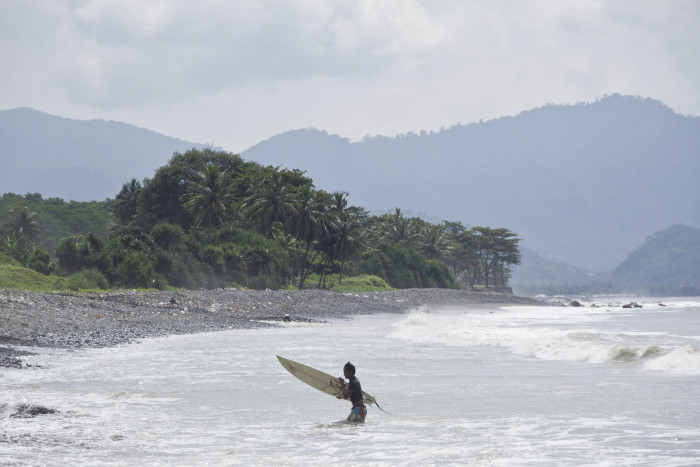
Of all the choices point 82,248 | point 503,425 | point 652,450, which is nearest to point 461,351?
point 503,425

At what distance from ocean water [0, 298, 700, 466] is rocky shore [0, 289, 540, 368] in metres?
1.92

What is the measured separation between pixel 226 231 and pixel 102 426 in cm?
5276

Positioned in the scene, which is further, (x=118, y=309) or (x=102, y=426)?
(x=118, y=309)

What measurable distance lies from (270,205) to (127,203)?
22234 mm

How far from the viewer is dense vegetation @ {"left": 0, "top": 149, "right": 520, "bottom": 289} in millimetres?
49312

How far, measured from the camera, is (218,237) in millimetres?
60938

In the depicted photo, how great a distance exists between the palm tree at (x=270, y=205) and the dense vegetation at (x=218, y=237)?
9cm

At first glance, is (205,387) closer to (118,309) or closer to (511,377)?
(511,377)

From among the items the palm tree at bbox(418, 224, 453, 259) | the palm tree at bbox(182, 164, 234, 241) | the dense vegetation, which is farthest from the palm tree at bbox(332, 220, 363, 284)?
the palm tree at bbox(418, 224, 453, 259)

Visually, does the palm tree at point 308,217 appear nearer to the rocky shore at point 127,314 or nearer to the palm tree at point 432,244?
the rocky shore at point 127,314

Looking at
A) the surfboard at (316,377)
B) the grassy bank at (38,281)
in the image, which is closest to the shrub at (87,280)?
the grassy bank at (38,281)

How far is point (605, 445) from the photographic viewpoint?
8.70 meters

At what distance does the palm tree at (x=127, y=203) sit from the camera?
7756 centimetres

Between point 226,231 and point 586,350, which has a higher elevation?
point 226,231
